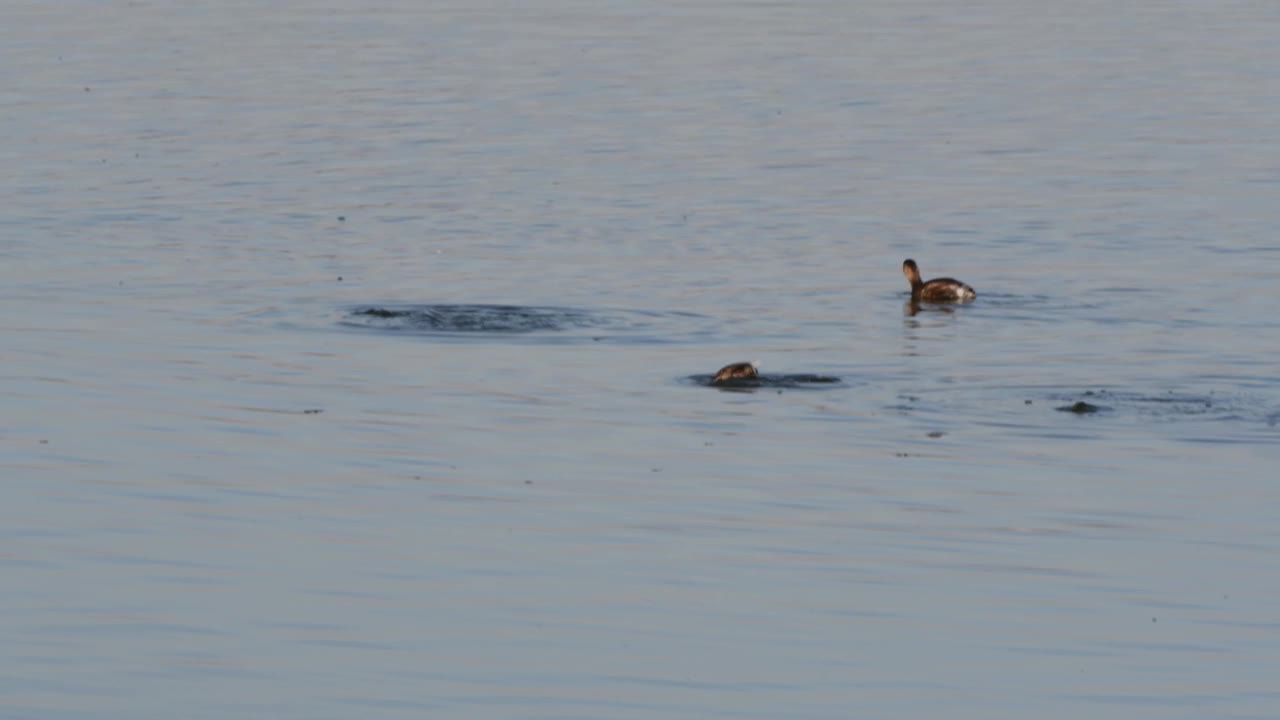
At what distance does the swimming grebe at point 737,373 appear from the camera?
24172 mm

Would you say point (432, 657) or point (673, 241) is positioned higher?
point (673, 241)

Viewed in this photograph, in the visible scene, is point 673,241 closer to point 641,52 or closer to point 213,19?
point 641,52

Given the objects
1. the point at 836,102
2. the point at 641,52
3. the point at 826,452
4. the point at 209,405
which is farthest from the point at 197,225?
the point at 641,52

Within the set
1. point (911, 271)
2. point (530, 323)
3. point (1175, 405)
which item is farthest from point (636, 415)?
point (911, 271)

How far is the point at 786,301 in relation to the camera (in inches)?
1195

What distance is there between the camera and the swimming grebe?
2417 cm

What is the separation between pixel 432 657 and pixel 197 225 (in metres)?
23.0

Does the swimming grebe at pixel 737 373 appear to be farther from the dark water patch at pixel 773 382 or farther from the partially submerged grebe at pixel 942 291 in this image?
the partially submerged grebe at pixel 942 291

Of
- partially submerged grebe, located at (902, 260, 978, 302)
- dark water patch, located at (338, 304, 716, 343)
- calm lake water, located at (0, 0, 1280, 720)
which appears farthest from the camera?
partially submerged grebe, located at (902, 260, 978, 302)

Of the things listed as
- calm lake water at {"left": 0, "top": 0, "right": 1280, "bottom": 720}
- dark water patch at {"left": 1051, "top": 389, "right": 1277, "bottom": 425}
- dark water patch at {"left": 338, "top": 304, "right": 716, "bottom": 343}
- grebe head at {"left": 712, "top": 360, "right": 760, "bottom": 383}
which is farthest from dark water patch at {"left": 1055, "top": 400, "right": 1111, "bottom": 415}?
dark water patch at {"left": 338, "top": 304, "right": 716, "bottom": 343}

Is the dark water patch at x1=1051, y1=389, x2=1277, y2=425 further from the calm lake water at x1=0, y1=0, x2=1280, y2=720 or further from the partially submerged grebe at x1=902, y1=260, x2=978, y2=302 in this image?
the partially submerged grebe at x1=902, y1=260, x2=978, y2=302

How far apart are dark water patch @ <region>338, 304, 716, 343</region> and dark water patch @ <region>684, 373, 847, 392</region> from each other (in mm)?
2761

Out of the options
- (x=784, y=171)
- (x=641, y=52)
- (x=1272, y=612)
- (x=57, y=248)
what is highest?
(x=641, y=52)

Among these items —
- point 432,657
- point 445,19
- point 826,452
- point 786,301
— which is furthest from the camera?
point 445,19
